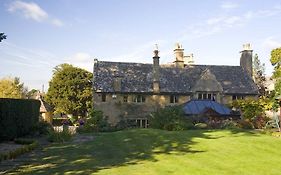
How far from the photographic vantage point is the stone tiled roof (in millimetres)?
47344

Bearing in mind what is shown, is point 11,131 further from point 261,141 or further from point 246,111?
point 246,111

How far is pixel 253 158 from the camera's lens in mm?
16281

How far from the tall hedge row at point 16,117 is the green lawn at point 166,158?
7.27m

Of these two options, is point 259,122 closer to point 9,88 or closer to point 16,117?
point 16,117

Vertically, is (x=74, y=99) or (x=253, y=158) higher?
(x=74, y=99)

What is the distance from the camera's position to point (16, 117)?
2908 centimetres

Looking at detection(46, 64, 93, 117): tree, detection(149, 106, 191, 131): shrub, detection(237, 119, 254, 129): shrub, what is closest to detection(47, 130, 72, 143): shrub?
detection(149, 106, 191, 131): shrub

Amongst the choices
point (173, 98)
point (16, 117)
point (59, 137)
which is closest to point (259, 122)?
point (173, 98)

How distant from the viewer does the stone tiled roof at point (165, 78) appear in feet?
155

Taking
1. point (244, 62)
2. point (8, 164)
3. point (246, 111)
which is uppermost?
point (244, 62)

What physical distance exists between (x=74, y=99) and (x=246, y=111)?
33727mm

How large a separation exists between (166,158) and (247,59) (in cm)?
4331

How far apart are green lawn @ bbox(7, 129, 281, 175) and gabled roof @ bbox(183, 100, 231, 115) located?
1811cm

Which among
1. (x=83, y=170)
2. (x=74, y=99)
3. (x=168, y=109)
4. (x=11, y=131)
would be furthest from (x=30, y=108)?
(x=74, y=99)
